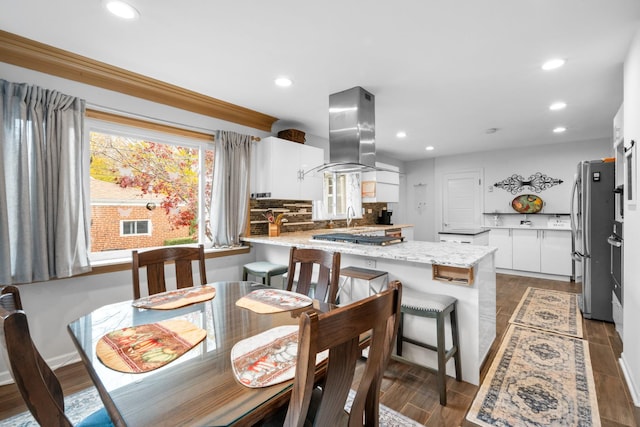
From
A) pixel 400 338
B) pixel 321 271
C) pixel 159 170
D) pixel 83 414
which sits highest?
pixel 159 170

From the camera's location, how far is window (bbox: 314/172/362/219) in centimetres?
499

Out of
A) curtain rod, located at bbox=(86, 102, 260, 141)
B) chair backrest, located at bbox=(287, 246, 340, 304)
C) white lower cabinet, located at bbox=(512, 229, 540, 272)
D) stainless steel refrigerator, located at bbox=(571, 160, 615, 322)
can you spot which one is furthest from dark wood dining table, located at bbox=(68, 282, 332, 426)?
white lower cabinet, located at bbox=(512, 229, 540, 272)

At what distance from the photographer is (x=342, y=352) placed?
770 millimetres

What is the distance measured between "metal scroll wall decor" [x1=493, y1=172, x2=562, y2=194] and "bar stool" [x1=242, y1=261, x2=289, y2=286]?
16.3ft

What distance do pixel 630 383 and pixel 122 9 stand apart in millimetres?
3990

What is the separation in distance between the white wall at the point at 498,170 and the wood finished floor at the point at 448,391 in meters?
3.51

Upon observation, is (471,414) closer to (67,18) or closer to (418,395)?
(418,395)

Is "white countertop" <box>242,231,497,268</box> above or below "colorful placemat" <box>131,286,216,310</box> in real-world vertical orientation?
above

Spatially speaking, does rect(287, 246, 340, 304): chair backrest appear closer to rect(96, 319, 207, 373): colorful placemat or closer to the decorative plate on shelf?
rect(96, 319, 207, 373): colorful placemat

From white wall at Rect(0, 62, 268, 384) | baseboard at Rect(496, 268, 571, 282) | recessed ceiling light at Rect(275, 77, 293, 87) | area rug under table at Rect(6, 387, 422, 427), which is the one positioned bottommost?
area rug under table at Rect(6, 387, 422, 427)

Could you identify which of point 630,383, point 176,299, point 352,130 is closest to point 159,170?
point 176,299

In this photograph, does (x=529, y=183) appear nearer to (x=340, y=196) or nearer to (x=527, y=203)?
(x=527, y=203)

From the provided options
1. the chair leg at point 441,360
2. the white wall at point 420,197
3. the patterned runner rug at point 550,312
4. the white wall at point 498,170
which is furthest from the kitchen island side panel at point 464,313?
the white wall at point 420,197

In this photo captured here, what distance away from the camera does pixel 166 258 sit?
202cm
